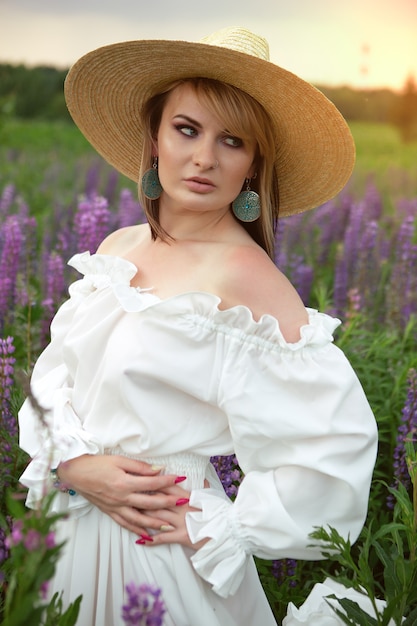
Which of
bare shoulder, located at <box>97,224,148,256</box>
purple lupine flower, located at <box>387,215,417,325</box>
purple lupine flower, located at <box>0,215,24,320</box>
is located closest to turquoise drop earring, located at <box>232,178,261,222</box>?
bare shoulder, located at <box>97,224,148,256</box>

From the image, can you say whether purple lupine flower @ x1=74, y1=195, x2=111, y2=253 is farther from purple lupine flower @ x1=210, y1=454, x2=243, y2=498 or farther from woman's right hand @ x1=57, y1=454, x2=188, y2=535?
woman's right hand @ x1=57, y1=454, x2=188, y2=535

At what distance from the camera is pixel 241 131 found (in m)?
1.74

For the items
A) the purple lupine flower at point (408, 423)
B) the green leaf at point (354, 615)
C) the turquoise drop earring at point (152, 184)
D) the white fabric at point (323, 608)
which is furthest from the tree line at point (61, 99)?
the green leaf at point (354, 615)

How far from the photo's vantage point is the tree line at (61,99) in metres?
8.49

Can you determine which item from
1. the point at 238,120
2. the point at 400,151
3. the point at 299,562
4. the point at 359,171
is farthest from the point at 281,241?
the point at 400,151

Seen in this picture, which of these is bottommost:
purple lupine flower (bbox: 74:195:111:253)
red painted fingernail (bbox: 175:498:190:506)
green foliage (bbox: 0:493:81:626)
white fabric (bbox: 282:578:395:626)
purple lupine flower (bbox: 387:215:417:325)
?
white fabric (bbox: 282:578:395:626)

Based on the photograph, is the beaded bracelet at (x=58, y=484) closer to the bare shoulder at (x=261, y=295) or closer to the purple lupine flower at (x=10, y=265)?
the bare shoulder at (x=261, y=295)

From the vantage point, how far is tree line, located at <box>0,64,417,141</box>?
27.9 ft

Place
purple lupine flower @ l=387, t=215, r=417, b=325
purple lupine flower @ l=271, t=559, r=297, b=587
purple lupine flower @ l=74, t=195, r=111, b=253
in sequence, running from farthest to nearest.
→ purple lupine flower @ l=387, t=215, r=417, b=325, purple lupine flower @ l=74, t=195, r=111, b=253, purple lupine flower @ l=271, t=559, r=297, b=587

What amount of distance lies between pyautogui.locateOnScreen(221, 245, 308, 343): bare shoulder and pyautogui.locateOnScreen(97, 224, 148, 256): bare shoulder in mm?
408

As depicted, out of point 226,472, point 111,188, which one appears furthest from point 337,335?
point 111,188

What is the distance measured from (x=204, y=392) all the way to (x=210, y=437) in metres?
0.12

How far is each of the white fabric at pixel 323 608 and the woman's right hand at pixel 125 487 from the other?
348mm

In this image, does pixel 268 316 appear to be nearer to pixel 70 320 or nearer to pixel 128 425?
pixel 128 425
